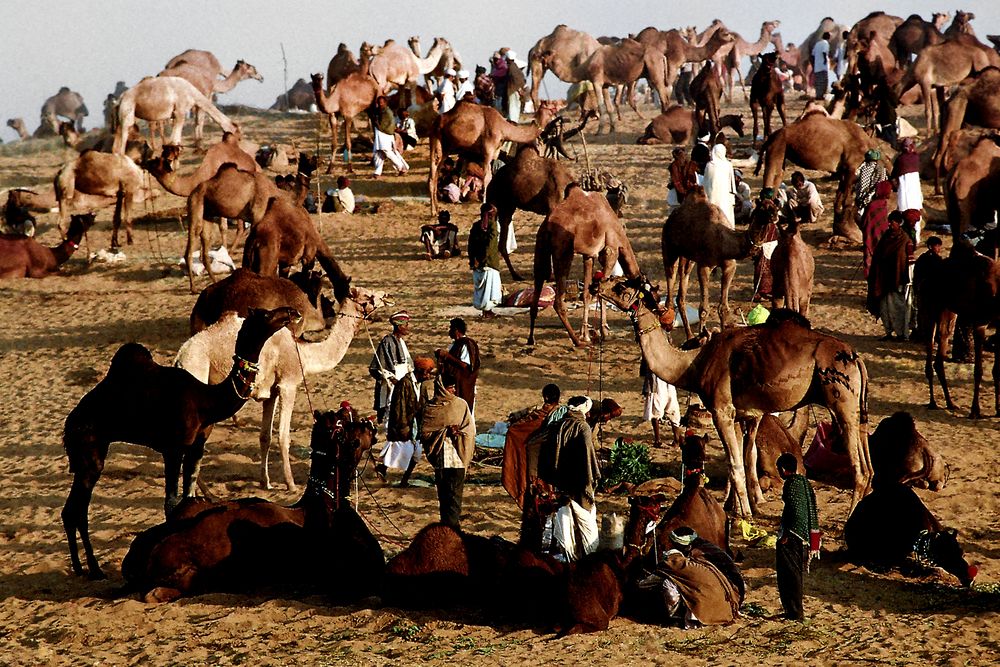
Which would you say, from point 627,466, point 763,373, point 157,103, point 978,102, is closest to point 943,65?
point 978,102

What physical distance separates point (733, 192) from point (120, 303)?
30.4ft

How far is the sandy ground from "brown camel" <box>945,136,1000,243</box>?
1749 mm

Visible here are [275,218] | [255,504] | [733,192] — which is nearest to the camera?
[255,504]

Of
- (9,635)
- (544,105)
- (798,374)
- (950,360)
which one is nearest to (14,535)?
(9,635)

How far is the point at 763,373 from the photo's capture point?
424 inches

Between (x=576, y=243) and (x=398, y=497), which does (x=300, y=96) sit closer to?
(x=576, y=243)

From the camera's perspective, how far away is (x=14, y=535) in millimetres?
11602

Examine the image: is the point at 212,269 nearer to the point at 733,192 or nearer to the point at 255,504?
the point at 733,192

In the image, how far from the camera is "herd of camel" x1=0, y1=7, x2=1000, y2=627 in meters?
10.2

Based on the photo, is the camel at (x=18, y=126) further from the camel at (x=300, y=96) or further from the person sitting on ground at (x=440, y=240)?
the person sitting on ground at (x=440, y=240)

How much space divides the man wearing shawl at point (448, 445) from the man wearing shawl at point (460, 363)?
79 centimetres

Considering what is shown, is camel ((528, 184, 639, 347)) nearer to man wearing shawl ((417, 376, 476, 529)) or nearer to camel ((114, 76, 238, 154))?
man wearing shawl ((417, 376, 476, 529))

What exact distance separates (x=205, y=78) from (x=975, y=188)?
66.3 ft

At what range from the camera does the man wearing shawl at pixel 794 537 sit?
351 inches
